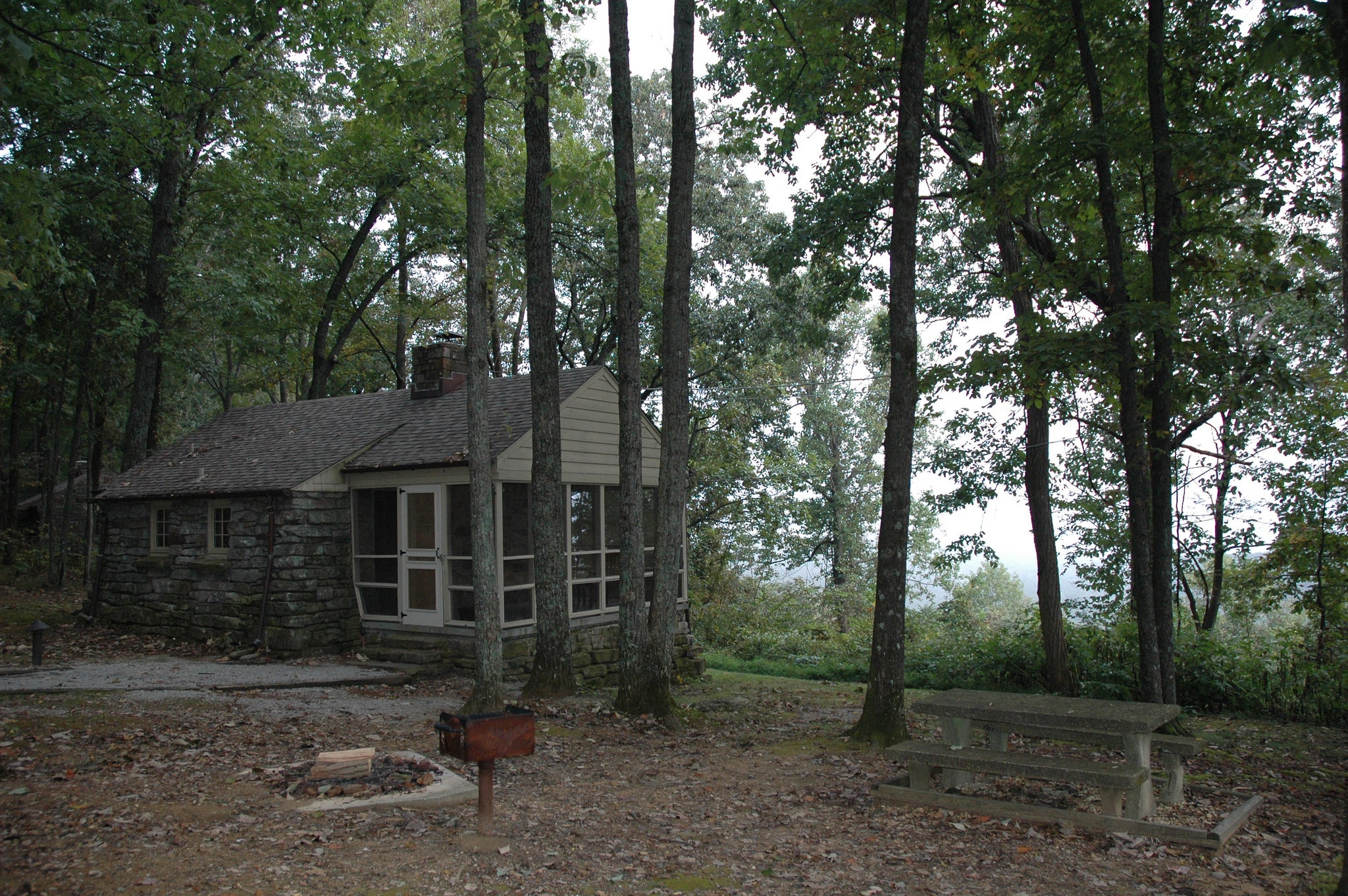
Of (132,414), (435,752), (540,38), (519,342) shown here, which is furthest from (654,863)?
(519,342)

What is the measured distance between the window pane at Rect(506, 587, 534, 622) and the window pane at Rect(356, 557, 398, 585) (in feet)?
6.80

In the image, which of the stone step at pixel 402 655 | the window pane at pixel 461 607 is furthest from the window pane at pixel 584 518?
the stone step at pixel 402 655

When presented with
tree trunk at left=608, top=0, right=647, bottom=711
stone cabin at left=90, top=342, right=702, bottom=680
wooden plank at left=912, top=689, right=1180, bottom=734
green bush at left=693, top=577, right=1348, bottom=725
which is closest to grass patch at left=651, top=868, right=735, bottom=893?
wooden plank at left=912, top=689, right=1180, bottom=734

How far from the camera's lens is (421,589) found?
12172mm

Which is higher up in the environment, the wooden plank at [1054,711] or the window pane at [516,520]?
the window pane at [516,520]

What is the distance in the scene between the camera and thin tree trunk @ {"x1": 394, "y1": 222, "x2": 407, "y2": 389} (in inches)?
843

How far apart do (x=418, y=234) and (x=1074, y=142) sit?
53.5 ft

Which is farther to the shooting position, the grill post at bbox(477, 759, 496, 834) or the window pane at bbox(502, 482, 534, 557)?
the window pane at bbox(502, 482, 534, 557)

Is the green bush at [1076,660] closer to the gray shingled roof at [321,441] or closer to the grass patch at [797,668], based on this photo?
the grass patch at [797,668]

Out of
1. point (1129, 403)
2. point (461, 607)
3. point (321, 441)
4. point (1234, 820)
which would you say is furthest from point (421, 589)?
point (1234, 820)

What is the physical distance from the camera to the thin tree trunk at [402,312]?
70.2 ft

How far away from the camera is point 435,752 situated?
709 centimetres

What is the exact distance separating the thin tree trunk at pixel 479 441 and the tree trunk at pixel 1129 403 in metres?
5.86

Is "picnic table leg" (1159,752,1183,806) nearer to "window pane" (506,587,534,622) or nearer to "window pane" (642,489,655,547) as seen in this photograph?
"window pane" (506,587,534,622)
